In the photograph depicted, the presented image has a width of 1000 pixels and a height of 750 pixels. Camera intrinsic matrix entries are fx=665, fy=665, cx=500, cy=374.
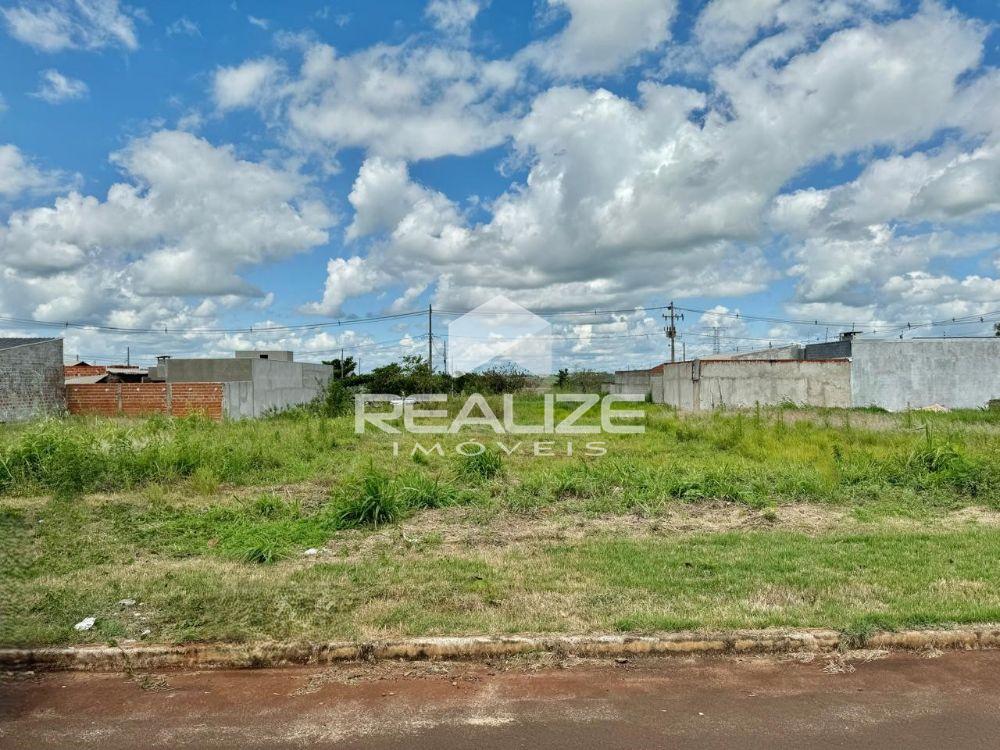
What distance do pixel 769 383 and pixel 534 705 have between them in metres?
25.2

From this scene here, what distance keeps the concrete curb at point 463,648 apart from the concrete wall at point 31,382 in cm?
1832

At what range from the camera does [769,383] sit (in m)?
26.4

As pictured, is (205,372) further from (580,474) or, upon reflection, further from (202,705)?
(202,705)

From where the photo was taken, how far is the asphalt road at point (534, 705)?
3213mm

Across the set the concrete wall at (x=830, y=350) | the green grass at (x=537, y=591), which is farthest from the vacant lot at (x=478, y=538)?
the concrete wall at (x=830, y=350)

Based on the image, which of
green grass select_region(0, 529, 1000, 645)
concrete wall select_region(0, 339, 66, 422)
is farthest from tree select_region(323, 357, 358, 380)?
green grass select_region(0, 529, 1000, 645)

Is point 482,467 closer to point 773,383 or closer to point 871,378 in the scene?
point 773,383

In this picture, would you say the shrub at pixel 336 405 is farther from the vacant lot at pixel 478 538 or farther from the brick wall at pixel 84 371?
the brick wall at pixel 84 371

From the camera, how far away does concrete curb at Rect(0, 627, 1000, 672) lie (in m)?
4.09

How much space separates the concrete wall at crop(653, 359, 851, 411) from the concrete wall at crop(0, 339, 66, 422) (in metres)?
22.7

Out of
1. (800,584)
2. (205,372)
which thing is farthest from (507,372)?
(800,584)

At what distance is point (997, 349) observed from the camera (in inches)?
1055

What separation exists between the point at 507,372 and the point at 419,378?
4837mm

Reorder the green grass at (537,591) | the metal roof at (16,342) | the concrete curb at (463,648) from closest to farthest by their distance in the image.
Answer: the concrete curb at (463,648)
the green grass at (537,591)
the metal roof at (16,342)
